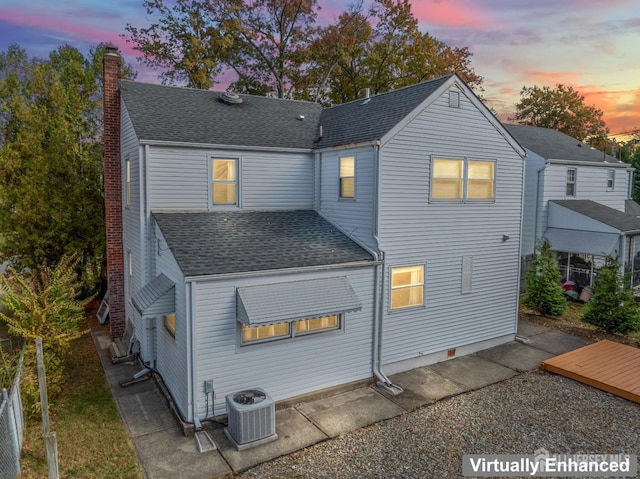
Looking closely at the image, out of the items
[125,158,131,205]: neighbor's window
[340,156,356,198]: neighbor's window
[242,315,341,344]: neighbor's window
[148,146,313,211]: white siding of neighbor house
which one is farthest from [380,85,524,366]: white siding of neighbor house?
[125,158,131,205]: neighbor's window

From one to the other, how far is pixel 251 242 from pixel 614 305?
1332 centimetres

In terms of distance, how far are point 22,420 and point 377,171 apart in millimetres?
9709

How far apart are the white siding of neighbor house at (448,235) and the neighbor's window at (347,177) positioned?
135 cm

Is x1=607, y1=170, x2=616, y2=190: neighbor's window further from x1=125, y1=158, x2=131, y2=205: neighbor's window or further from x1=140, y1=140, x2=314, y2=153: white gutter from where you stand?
x1=125, y1=158, x2=131, y2=205: neighbor's window

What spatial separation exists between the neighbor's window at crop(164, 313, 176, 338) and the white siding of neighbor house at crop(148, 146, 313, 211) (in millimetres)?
3145

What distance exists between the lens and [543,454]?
7.93 meters

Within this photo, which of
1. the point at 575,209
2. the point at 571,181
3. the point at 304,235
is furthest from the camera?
the point at 571,181

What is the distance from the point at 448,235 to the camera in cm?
1247

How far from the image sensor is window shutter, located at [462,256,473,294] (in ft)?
42.3

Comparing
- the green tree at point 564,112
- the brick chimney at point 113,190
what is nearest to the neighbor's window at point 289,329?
the brick chimney at point 113,190

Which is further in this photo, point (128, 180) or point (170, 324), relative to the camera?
point (128, 180)

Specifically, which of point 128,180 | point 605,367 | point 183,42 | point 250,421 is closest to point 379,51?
point 183,42

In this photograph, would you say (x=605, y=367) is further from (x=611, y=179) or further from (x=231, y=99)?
(x=611, y=179)

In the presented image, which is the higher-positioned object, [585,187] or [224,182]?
[585,187]
